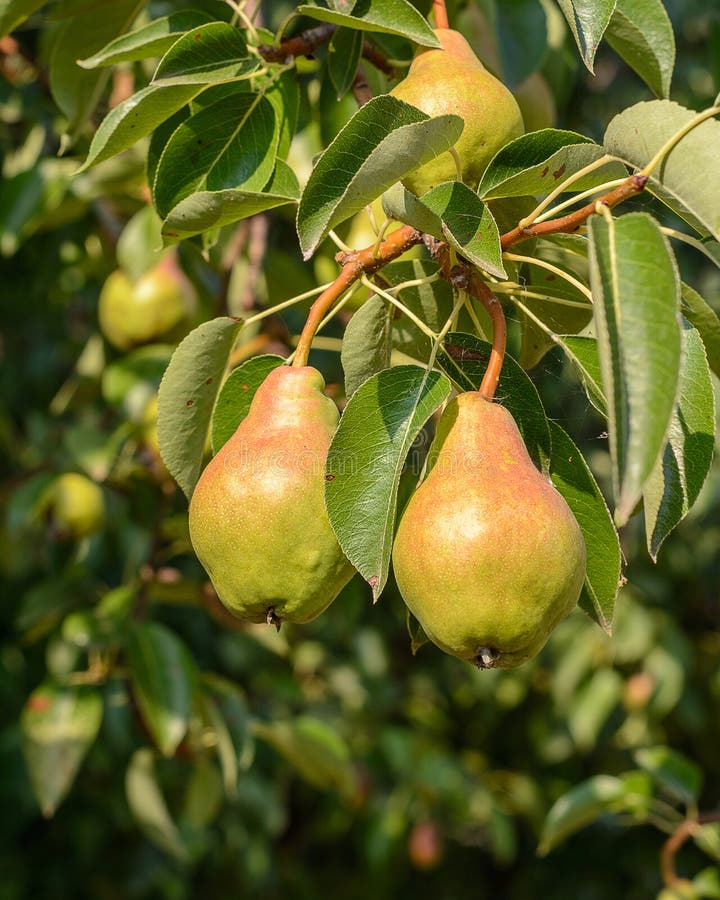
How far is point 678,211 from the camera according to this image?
0.88m

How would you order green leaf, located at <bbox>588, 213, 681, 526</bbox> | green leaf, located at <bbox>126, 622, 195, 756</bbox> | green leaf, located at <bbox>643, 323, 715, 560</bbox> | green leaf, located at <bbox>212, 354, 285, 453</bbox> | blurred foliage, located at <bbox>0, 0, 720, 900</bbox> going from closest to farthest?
green leaf, located at <bbox>588, 213, 681, 526</bbox>, green leaf, located at <bbox>643, 323, 715, 560</bbox>, green leaf, located at <bbox>212, 354, 285, 453</bbox>, green leaf, located at <bbox>126, 622, 195, 756</bbox>, blurred foliage, located at <bbox>0, 0, 720, 900</bbox>

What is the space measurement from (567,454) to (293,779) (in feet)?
10.6

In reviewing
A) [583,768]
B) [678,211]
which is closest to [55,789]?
[678,211]

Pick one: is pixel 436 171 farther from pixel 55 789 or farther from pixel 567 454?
pixel 55 789

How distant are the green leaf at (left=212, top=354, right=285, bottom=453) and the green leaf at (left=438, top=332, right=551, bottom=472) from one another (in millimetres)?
170

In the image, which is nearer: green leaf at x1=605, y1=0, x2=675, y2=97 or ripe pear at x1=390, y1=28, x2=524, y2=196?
ripe pear at x1=390, y1=28, x2=524, y2=196

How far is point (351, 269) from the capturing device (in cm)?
96

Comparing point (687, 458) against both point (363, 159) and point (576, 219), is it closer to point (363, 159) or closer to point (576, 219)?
point (576, 219)

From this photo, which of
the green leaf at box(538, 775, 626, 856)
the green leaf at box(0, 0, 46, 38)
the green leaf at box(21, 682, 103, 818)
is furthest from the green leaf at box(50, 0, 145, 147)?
the green leaf at box(538, 775, 626, 856)

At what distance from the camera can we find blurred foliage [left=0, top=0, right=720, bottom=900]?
1.95 metres

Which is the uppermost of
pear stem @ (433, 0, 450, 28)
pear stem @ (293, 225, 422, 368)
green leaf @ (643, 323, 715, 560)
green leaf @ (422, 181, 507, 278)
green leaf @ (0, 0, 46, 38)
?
green leaf @ (0, 0, 46, 38)

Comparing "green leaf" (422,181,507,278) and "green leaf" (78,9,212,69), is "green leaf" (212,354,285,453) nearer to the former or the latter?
"green leaf" (422,181,507,278)

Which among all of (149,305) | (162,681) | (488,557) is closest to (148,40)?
(488,557)

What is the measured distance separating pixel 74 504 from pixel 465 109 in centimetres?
139
